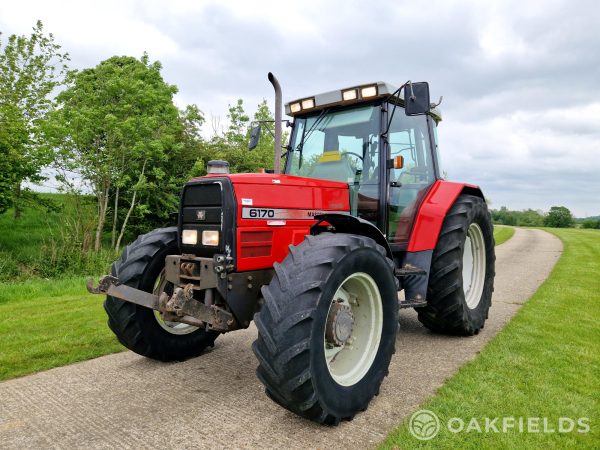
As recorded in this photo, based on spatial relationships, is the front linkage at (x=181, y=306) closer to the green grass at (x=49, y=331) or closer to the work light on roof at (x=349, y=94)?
the green grass at (x=49, y=331)

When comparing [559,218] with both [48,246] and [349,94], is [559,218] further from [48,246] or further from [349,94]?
[349,94]

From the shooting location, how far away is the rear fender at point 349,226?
3.42 m

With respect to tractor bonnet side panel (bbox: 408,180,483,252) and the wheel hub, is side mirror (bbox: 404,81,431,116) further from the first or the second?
the wheel hub

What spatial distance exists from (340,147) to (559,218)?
73.8 metres

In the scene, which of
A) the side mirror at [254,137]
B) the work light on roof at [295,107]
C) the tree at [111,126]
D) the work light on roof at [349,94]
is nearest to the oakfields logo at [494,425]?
the work light on roof at [349,94]

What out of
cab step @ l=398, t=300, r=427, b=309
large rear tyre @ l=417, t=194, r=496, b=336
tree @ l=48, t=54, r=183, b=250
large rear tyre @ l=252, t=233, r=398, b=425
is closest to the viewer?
large rear tyre @ l=252, t=233, r=398, b=425

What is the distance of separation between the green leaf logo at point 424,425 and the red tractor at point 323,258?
0.33 metres

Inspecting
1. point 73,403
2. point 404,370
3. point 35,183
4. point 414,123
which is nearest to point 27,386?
Answer: point 73,403

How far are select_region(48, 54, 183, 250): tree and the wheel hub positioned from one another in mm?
11382

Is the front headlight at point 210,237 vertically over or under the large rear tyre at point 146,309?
over

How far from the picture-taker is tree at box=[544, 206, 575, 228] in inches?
2602

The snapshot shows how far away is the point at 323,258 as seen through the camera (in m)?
2.79

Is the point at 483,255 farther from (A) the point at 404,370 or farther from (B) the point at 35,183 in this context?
(B) the point at 35,183

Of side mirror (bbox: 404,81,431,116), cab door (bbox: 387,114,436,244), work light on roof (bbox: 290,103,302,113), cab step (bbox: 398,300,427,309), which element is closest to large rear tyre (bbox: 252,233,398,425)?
cab step (bbox: 398,300,427,309)
